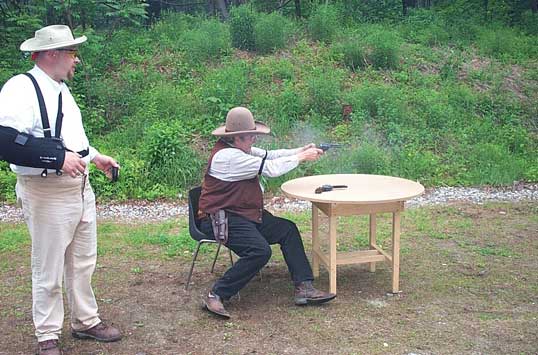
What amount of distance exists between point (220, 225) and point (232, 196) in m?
0.22

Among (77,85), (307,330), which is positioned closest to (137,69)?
(77,85)

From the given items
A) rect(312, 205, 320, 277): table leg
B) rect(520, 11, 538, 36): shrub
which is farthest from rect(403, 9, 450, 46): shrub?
rect(312, 205, 320, 277): table leg

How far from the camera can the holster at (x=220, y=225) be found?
14.4ft

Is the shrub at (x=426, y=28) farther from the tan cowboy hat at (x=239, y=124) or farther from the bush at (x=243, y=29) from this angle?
the tan cowboy hat at (x=239, y=124)

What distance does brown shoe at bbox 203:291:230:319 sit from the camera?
433 cm

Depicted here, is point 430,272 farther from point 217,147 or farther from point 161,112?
point 161,112

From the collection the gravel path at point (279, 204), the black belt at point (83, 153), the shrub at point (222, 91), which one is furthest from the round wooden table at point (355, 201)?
the shrub at point (222, 91)

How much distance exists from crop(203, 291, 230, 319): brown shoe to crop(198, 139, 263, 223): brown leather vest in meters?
0.60

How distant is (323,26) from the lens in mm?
12570

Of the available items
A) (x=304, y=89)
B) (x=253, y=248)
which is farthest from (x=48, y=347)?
(x=304, y=89)

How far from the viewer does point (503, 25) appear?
46.8 feet

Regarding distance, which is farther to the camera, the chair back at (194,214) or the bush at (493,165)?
the bush at (493,165)

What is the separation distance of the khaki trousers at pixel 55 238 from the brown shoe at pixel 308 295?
4.91 feet

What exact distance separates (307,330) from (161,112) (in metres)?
6.27
